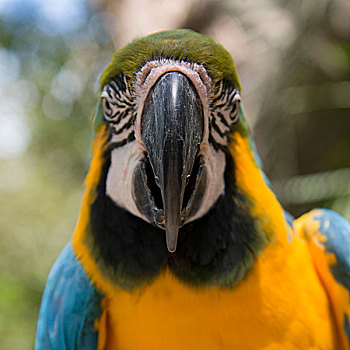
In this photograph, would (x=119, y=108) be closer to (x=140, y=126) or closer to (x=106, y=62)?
(x=140, y=126)

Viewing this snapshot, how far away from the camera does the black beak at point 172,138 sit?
2.58ft

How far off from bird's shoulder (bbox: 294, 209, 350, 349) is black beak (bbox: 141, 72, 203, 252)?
561mm

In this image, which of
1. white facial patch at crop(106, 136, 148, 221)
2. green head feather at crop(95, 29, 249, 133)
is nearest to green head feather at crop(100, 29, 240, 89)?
green head feather at crop(95, 29, 249, 133)

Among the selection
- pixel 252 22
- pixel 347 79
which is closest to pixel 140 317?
pixel 252 22

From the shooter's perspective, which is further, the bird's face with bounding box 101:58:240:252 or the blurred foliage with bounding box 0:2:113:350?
the blurred foliage with bounding box 0:2:113:350

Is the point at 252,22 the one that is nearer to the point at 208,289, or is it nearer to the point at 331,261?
the point at 331,261

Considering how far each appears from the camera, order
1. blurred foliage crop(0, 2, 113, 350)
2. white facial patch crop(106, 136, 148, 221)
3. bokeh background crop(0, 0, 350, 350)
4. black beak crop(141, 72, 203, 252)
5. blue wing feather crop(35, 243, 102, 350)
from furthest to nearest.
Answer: blurred foliage crop(0, 2, 113, 350) < bokeh background crop(0, 0, 350, 350) < blue wing feather crop(35, 243, 102, 350) < white facial patch crop(106, 136, 148, 221) < black beak crop(141, 72, 203, 252)

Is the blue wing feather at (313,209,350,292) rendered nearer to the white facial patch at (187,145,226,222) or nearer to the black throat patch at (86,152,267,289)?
the black throat patch at (86,152,267,289)

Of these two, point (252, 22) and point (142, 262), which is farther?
point (252, 22)

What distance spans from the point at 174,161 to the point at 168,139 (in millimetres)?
47

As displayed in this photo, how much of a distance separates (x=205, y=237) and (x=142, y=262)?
17 centimetres

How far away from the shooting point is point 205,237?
0.97 metres

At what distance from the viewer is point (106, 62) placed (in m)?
3.79

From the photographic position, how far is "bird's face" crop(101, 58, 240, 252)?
31.4 inches
